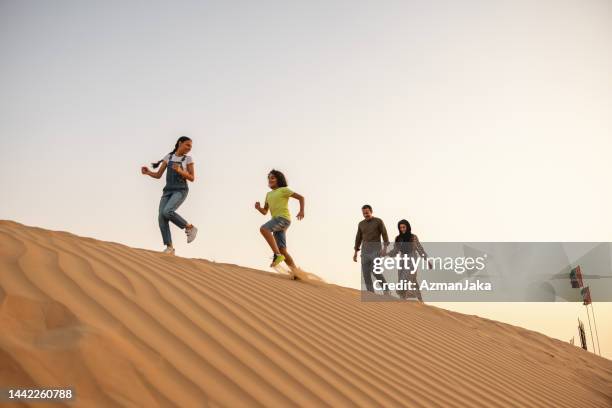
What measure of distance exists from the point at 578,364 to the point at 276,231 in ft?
15.8

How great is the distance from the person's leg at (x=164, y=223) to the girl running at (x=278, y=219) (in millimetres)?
1175

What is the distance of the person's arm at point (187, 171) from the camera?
5.70m

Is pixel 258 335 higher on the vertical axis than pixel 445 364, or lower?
higher

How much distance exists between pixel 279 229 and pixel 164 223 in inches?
58.6

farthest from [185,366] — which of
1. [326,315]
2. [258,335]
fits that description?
[326,315]

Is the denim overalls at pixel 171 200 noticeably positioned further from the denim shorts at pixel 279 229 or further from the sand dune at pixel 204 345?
the sand dune at pixel 204 345

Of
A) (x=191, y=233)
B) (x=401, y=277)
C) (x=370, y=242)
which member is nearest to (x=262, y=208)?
(x=191, y=233)

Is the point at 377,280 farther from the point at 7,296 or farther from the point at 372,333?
the point at 7,296

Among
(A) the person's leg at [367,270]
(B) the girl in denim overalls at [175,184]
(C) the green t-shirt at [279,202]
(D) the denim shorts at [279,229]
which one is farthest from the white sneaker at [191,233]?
(A) the person's leg at [367,270]

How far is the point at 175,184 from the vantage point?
5.86 meters

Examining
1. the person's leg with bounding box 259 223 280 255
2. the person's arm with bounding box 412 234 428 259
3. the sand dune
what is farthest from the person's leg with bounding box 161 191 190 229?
the person's arm with bounding box 412 234 428 259

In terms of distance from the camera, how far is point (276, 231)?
252 inches

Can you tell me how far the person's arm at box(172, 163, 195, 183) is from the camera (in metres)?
5.70

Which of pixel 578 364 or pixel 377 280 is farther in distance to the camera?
pixel 377 280
